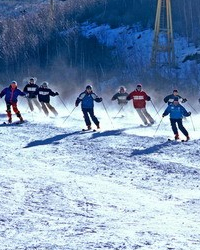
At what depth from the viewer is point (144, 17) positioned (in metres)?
64.4

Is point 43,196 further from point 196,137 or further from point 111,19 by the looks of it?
point 111,19

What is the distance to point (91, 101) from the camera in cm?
2483

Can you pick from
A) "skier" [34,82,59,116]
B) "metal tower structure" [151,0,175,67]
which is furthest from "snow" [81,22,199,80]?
"skier" [34,82,59,116]

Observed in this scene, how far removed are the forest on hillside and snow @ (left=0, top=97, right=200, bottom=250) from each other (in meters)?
39.1

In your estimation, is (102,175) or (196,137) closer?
(102,175)

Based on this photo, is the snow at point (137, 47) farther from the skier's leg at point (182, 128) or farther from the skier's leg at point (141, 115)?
the skier's leg at point (182, 128)

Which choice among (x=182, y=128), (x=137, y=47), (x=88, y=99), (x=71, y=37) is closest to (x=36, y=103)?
(x=88, y=99)

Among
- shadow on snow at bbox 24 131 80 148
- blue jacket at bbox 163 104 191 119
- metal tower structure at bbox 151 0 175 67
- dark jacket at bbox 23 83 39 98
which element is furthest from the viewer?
metal tower structure at bbox 151 0 175 67

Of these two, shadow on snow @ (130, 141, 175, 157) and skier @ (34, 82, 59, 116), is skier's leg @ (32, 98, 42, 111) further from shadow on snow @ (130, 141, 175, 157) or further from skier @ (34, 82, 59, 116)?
shadow on snow @ (130, 141, 175, 157)

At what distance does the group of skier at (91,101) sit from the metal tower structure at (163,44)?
79.3 feet

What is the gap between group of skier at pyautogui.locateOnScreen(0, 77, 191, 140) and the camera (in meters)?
22.3

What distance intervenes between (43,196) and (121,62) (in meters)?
48.7

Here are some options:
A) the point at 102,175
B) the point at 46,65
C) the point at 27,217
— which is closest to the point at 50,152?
the point at 102,175

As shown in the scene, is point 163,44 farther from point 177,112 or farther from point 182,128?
point 182,128
